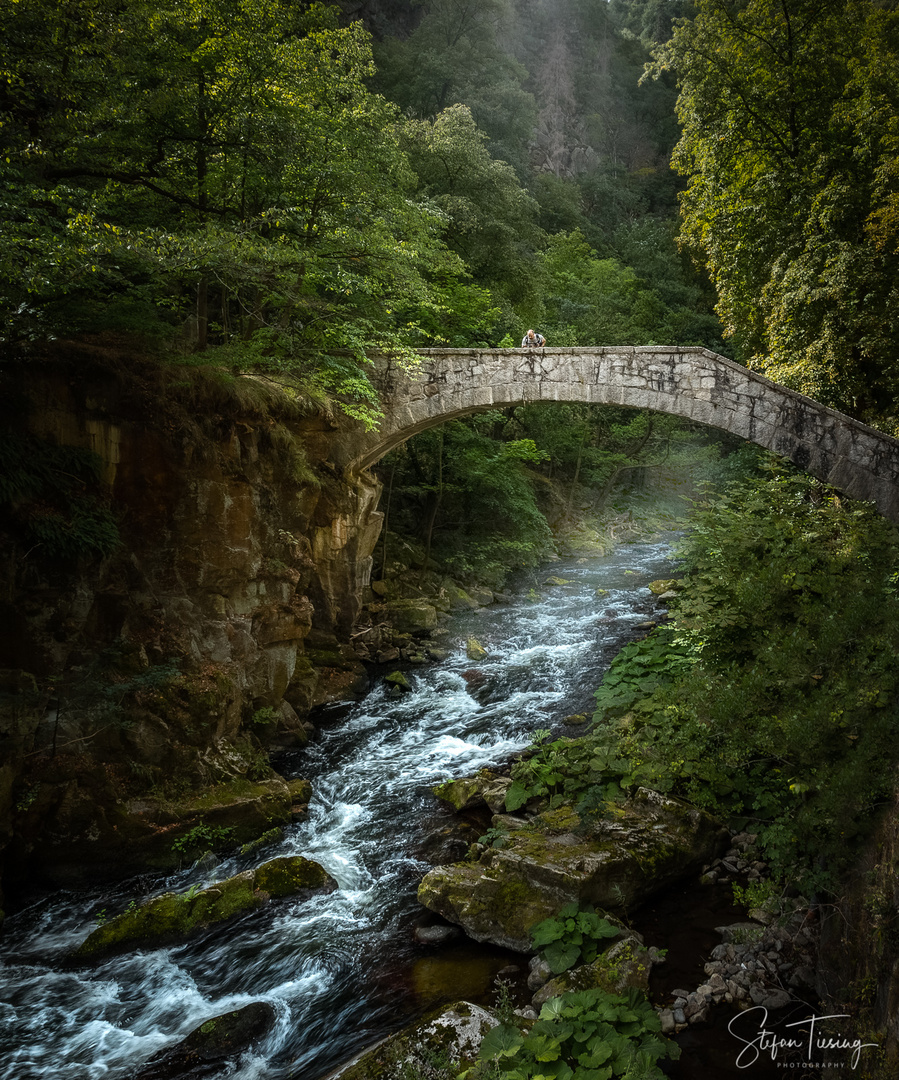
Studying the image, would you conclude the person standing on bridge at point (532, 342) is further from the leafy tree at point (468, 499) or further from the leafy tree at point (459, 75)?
the leafy tree at point (459, 75)

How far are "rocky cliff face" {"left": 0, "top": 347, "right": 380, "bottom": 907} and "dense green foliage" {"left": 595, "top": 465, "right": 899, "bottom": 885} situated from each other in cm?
428

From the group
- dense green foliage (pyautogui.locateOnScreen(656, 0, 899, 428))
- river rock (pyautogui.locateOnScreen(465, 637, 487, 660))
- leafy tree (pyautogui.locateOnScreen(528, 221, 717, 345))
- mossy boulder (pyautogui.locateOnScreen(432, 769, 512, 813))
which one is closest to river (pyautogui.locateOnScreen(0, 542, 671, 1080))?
mossy boulder (pyautogui.locateOnScreen(432, 769, 512, 813))

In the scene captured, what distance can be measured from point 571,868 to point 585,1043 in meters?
1.34

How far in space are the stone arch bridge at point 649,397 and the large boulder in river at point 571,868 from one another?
18.1 ft

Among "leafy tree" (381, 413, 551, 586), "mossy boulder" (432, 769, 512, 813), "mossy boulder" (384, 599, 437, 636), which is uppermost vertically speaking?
"leafy tree" (381, 413, 551, 586)

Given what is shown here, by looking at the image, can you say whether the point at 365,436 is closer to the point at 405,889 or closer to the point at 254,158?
the point at 254,158

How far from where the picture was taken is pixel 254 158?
7.79 meters

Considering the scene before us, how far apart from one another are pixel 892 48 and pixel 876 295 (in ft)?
13.8

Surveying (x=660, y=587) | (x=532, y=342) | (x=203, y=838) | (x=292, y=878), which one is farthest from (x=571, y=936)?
(x=660, y=587)

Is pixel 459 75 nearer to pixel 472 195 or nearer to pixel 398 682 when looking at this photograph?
pixel 472 195

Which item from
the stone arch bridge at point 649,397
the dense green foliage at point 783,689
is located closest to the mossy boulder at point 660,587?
the stone arch bridge at point 649,397

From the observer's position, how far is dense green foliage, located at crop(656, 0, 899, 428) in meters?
7.88

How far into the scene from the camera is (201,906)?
5230 mm

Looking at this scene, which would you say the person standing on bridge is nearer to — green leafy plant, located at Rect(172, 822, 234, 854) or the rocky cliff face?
the rocky cliff face
